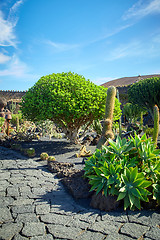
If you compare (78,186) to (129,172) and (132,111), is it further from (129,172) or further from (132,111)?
(132,111)

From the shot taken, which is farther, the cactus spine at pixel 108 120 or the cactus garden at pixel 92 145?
the cactus spine at pixel 108 120

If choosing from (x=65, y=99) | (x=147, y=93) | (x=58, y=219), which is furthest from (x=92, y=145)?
(x=147, y=93)

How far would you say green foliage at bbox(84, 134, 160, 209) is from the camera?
3.05 metres

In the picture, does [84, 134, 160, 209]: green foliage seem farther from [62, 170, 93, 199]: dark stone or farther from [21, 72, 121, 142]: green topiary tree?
[21, 72, 121, 142]: green topiary tree

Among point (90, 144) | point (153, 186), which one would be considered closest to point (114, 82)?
point (90, 144)

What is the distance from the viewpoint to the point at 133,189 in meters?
3.07

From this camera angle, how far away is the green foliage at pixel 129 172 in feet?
10.0

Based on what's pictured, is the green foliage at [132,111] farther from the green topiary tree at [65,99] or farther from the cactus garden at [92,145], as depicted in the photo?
the green topiary tree at [65,99]

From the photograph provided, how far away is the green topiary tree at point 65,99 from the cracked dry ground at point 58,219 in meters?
3.73

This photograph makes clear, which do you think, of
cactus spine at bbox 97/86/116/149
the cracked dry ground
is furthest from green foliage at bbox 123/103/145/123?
the cracked dry ground

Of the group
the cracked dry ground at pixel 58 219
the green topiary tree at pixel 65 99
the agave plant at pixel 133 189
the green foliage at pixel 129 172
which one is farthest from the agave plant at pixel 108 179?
the green topiary tree at pixel 65 99

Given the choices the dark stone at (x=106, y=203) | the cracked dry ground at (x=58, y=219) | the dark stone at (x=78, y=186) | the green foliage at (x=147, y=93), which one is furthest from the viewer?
the green foliage at (x=147, y=93)

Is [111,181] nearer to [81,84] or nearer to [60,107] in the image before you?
[60,107]

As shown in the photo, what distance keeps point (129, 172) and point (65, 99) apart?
15.5 ft
